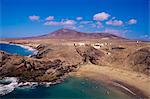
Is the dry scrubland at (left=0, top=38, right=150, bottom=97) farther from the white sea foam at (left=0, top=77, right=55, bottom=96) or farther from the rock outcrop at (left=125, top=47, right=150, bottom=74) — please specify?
the white sea foam at (left=0, top=77, right=55, bottom=96)

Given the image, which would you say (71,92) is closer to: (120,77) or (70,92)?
(70,92)

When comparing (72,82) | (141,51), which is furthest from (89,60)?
(72,82)

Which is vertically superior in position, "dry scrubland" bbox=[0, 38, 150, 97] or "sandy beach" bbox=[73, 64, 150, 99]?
"dry scrubland" bbox=[0, 38, 150, 97]

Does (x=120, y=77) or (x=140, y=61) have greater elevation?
(x=140, y=61)

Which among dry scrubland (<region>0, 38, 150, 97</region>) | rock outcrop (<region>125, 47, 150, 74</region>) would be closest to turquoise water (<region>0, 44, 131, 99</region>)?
dry scrubland (<region>0, 38, 150, 97</region>)

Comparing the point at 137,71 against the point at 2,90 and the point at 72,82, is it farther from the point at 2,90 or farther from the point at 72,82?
the point at 2,90

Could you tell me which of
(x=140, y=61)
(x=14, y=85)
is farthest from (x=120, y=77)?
(x=14, y=85)

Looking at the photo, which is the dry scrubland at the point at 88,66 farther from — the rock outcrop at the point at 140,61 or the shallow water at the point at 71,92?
the shallow water at the point at 71,92

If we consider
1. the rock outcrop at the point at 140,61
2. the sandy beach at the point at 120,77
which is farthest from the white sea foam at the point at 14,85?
the rock outcrop at the point at 140,61
